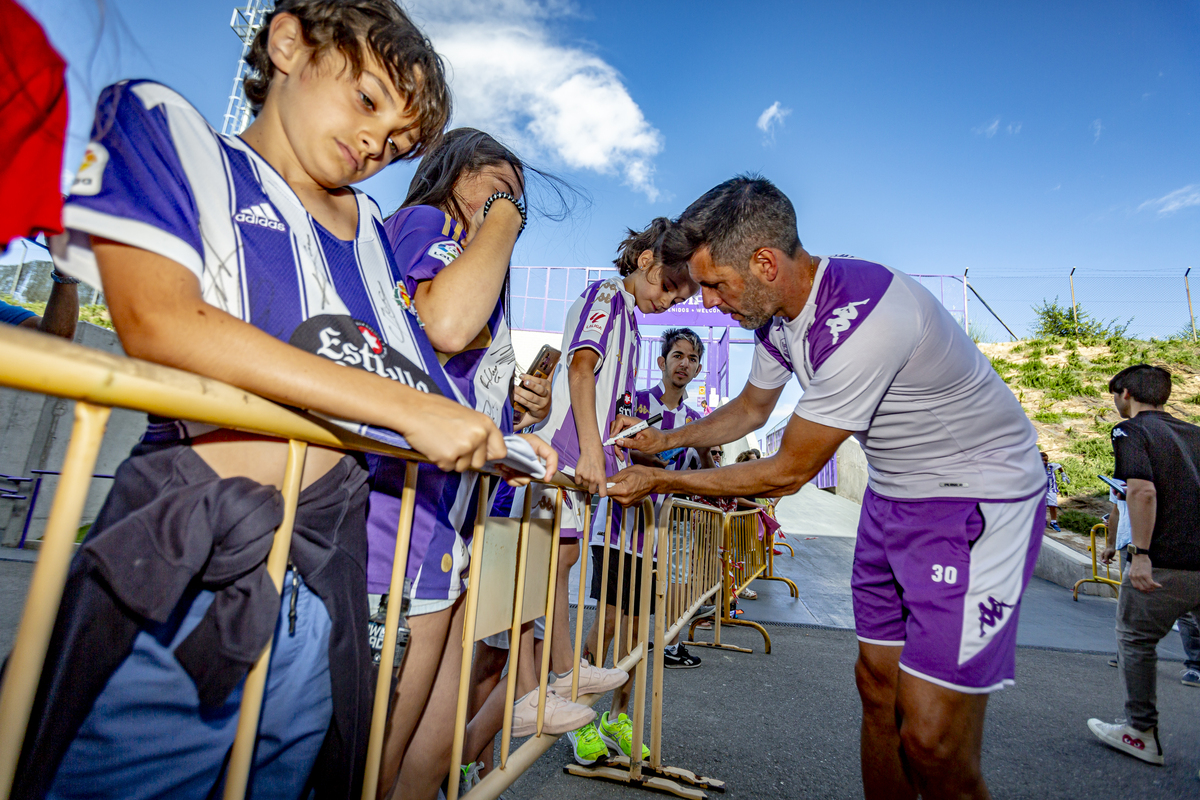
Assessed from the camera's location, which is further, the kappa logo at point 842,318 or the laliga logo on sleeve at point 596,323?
the laliga logo on sleeve at point 596,323

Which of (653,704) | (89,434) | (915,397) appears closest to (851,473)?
(653,704)

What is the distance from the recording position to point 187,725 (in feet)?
2.45

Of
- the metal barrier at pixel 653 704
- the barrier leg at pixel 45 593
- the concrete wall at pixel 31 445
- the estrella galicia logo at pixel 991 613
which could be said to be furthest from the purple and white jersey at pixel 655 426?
the concrete wall at pixel 31 445

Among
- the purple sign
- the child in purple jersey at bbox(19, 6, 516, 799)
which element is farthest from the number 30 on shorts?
the purple sign

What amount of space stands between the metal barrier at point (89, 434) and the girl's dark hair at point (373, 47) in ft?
2.28

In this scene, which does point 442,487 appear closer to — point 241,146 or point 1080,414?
point 241,146

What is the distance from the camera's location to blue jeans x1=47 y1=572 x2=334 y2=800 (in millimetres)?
677

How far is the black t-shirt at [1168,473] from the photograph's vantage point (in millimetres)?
3500

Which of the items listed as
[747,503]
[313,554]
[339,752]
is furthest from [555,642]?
[747,503]

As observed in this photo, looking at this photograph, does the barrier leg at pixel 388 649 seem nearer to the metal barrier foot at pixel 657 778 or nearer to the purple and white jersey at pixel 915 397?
the purple and white jersey at pixel 915 397

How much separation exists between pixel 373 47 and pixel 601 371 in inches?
67.7

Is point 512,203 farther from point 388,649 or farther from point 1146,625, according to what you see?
point 1146,625

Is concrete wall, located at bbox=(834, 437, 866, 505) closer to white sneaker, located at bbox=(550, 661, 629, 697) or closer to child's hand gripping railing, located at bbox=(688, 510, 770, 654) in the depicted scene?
child's hand gripping railing, located at bbox=(688, 510, 770, 654)

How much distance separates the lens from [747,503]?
664 cm
